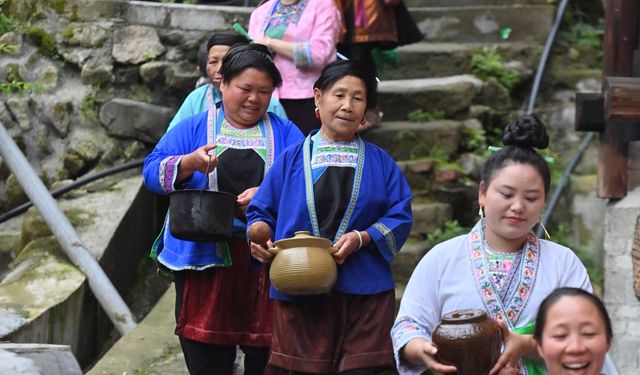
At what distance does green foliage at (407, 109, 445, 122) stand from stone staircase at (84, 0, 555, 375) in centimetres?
7

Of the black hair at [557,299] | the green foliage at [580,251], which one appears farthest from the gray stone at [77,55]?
the black hair at [557,299]

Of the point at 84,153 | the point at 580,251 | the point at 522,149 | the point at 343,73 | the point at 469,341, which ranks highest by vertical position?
the point at 343,73

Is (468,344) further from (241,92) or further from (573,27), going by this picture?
(573,27)

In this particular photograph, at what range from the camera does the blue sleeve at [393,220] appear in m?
4.44

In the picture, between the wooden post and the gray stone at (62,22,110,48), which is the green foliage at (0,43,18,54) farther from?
the wooden post

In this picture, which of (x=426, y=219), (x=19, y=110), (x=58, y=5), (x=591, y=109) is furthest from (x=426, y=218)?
(x=58, y=5)

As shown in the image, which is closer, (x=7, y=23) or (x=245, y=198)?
(x=245, y=198)

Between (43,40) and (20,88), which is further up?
(43,40)

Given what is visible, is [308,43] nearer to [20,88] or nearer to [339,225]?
[339,225]

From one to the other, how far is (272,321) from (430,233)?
2332 mm

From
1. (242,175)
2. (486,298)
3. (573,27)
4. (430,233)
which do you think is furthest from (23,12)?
(486,298)

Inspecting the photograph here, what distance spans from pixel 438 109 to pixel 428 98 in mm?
101

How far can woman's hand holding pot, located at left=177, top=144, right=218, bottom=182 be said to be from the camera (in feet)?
15.0

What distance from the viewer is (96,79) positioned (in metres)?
7.66
